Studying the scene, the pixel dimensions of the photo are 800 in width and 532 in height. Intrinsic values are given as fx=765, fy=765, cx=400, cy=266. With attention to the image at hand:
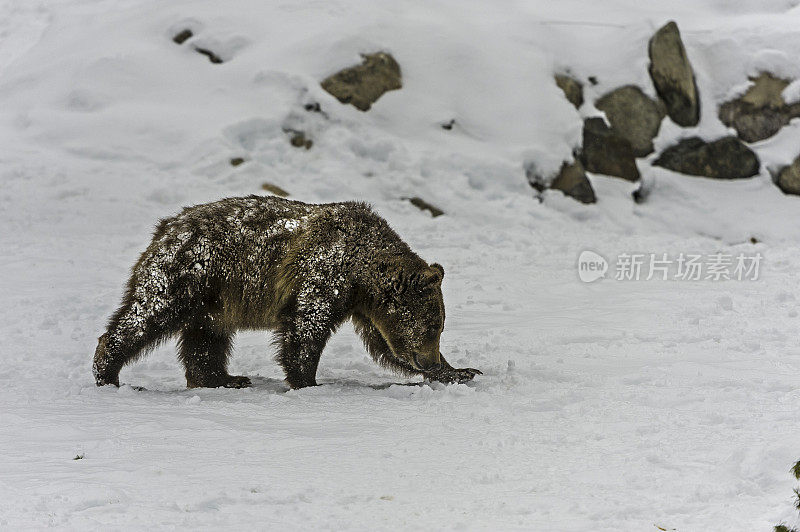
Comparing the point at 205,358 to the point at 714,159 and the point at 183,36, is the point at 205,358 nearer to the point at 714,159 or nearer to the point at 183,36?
the point at 183,36

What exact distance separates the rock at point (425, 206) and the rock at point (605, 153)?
376cm

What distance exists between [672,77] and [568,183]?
13.0ft

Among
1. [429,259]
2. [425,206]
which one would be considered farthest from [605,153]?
[429,259]

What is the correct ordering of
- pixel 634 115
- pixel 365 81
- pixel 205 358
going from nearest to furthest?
pixel 205 358
pixel 365 81
pixel 634 115

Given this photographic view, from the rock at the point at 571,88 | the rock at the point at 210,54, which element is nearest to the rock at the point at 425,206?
the rock at the point at 571,88

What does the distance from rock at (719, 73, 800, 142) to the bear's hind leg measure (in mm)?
13401

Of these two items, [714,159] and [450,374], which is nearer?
[450,374]

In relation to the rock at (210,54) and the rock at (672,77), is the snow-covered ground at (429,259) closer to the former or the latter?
the rock at (210,54)

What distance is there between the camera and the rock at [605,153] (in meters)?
15.6

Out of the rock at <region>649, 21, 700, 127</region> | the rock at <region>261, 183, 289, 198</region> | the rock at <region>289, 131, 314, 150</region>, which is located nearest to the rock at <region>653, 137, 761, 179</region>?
the rock at <region>649, 21, 700, 127</region>

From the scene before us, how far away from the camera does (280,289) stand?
6.48 meters

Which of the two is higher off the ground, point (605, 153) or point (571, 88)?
point (571, 88)

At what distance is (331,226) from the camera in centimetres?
665

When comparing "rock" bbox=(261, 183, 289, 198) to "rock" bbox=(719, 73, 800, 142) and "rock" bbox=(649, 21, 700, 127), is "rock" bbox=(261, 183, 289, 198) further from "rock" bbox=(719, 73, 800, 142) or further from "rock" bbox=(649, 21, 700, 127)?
"rock" bbox=(719, 73, 800, 142)
